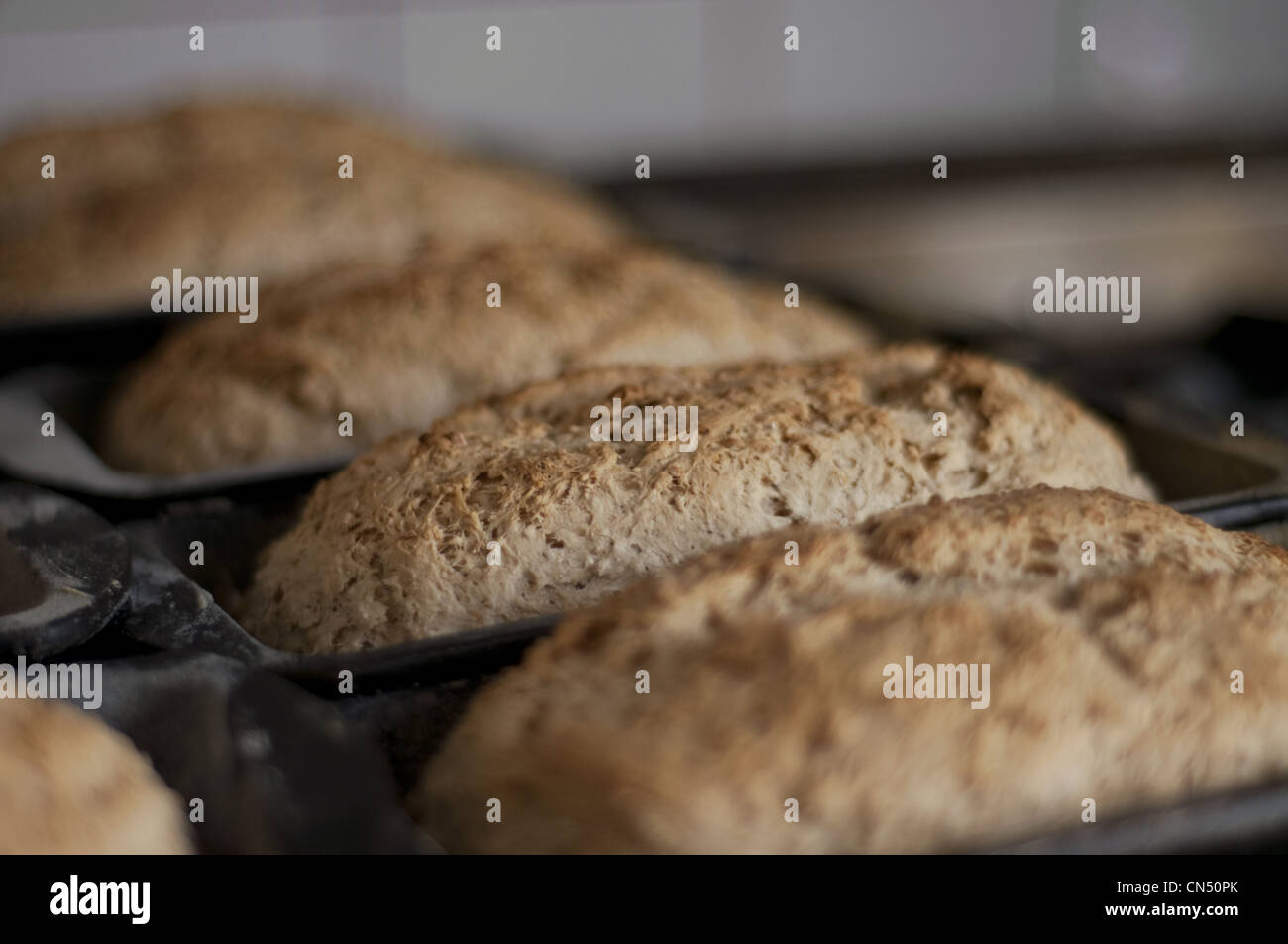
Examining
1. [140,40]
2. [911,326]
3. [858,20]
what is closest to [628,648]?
[911,326]

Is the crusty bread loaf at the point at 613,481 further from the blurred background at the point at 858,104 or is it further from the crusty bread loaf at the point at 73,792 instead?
the blurred background at the point at 858,104

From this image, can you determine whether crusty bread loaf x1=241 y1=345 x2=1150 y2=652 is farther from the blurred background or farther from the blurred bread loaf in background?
the blurred background

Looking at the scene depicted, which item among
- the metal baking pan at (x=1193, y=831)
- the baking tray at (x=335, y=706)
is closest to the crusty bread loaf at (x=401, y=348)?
the baking tray at (x=335, y=706)

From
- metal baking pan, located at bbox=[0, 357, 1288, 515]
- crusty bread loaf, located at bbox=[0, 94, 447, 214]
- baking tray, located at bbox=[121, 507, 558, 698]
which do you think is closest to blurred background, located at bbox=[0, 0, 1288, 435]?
crusty bread loaf, located at bbox=[0, 94, 447, 214]

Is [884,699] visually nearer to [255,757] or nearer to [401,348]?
[255,757]
